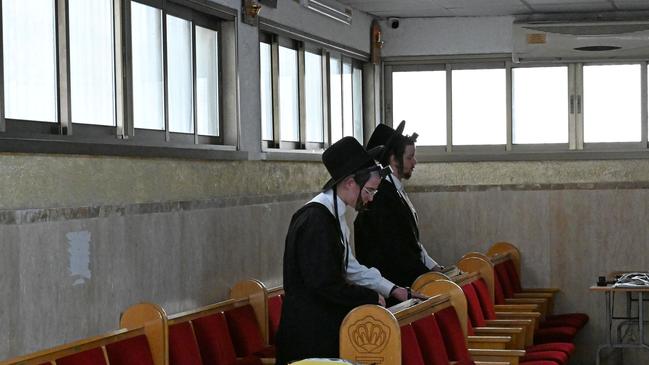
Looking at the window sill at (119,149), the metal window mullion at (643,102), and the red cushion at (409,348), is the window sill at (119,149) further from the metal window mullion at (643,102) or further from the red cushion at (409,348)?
the metal window mullion at (643,102)

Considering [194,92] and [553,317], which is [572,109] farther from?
[194,92]

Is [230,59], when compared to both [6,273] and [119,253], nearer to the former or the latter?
[119,253]

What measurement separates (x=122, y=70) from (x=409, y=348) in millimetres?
2111

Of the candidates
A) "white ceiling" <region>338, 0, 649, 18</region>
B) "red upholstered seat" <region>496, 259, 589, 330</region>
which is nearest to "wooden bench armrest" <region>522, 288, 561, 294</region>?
"red upholstered seat" <region>496, 259, 589, 330</region>

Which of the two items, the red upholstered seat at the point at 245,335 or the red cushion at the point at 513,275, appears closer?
the red upholstered seat at the point at 245,335

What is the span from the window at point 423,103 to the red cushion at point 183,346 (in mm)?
5753

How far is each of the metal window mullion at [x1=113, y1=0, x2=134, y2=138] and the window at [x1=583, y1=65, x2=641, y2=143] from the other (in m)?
5.99

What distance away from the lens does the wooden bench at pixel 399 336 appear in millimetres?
5012

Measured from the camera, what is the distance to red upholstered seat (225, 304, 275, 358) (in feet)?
20.7

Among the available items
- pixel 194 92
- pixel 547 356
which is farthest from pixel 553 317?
pixel 194 92

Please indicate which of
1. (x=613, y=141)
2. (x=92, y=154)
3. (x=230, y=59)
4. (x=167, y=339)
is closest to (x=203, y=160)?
(x=230, y=59)

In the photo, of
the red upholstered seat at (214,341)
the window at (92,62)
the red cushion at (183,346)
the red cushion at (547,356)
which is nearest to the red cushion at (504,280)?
the red cushion at (547,356)

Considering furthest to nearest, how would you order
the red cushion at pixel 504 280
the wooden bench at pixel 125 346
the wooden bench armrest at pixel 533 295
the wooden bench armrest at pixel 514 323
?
the wooden bench armrest at pixel 533 295
the red cushion at pixel 504 280
the wooden bench armrest at pixel 514 323
the wooden bench at pixel 125 346

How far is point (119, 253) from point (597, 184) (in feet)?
19.9
